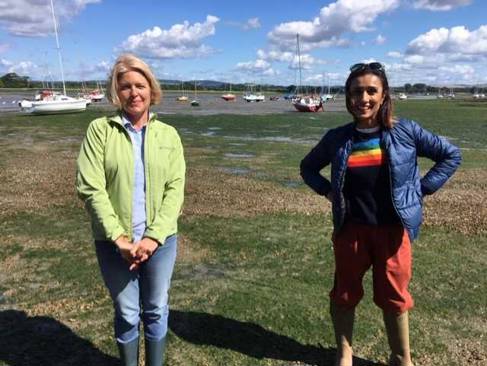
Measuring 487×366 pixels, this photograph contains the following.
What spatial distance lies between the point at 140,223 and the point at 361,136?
159 centimetres

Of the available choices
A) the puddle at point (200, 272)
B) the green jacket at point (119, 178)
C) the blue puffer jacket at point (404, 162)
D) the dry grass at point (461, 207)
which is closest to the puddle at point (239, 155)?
the dry grass at point (461, 207)

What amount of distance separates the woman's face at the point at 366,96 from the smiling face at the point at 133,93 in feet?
4.45

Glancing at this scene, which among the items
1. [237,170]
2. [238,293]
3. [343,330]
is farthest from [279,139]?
[343,330]

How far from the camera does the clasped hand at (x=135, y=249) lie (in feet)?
10.6

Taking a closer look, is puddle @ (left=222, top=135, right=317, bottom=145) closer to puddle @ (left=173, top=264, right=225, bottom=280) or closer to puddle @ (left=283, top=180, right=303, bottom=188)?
puddle @ (left=283, top=180, right=303, bottom=188)

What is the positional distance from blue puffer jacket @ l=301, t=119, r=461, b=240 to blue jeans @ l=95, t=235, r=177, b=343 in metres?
1.22

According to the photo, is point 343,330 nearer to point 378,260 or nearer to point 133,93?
point 378,260

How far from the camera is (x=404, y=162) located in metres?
3.51

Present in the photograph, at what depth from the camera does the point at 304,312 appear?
5.19 metres

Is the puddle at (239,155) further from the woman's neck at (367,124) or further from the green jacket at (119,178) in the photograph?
the green jacket at (119,178)

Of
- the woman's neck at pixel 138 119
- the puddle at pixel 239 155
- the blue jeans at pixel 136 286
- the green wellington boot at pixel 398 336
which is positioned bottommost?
the puddle at pixel 239 155

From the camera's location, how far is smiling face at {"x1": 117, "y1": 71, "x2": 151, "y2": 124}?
3266 mm

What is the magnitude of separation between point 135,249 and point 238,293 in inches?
104

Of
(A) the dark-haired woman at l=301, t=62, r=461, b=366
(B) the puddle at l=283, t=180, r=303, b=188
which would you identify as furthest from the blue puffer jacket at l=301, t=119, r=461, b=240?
(B) the puddle at l=283, t=180, r=303, b=188
